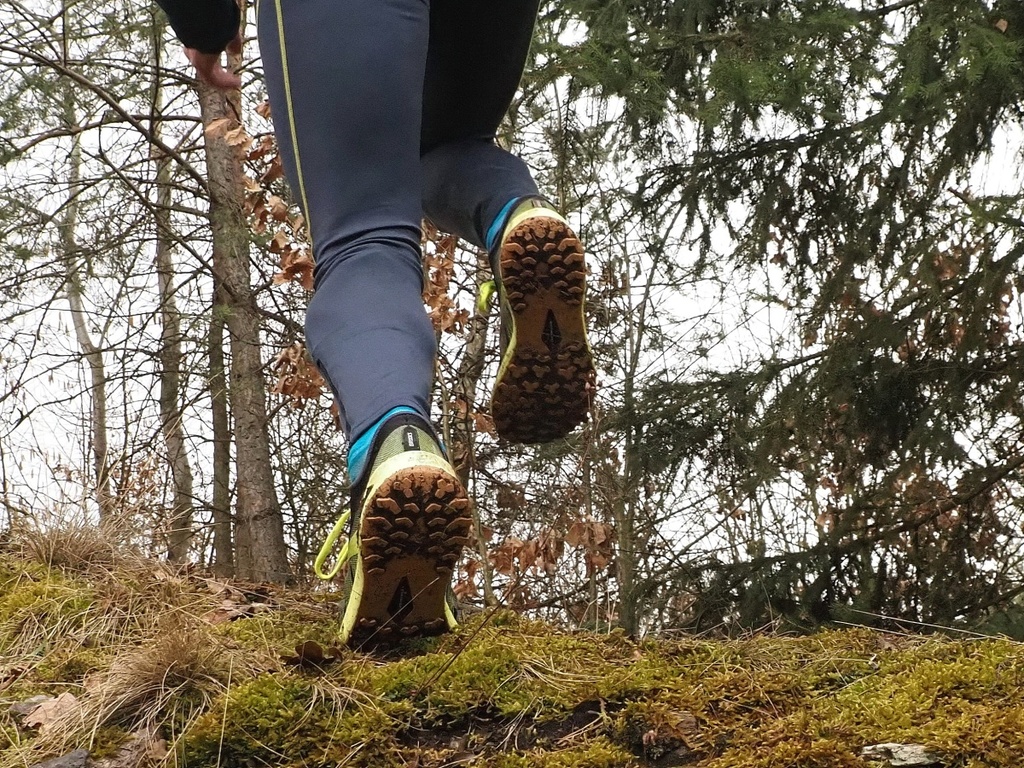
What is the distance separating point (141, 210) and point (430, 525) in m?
5.02

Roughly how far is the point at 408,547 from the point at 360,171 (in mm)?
710

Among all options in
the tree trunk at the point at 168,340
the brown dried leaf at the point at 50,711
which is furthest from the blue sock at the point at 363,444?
the tree trunk at the point at 168,340

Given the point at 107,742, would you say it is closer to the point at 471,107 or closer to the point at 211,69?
the point at 211,69

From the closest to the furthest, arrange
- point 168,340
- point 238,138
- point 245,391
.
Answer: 1. point 238,138
2. point 245,391
3. point 168,340

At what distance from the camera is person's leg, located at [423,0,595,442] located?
2230 millimetres

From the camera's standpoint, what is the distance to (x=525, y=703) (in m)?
1.81

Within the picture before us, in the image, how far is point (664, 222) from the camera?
183 inches

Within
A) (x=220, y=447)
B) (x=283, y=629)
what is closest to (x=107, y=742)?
(x=283, y=629)

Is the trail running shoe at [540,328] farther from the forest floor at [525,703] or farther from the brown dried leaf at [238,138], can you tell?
the brown dried leaf at [238,138]

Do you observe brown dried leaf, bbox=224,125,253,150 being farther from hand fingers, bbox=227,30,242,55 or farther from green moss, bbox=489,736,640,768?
green moss, bbox=489,736,640,768

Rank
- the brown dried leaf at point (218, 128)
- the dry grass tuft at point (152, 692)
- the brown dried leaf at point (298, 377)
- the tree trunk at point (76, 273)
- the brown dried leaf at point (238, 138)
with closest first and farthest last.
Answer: the dry grass tuft at point (152, 692) < the brown dried leaf at point (238, 138) < the brown dried leaf at point (298, 377) < the brown dried leaf at point (218, 128) < the tree trunk at point (76, 273)

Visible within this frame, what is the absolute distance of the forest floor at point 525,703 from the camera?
1585 mm

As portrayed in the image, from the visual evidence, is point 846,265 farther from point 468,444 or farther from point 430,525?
point 430,525

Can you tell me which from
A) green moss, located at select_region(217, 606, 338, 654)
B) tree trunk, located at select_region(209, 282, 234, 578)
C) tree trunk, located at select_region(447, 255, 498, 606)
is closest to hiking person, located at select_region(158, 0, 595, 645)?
green moss, located at select_region(217, 606, 338, 654)
